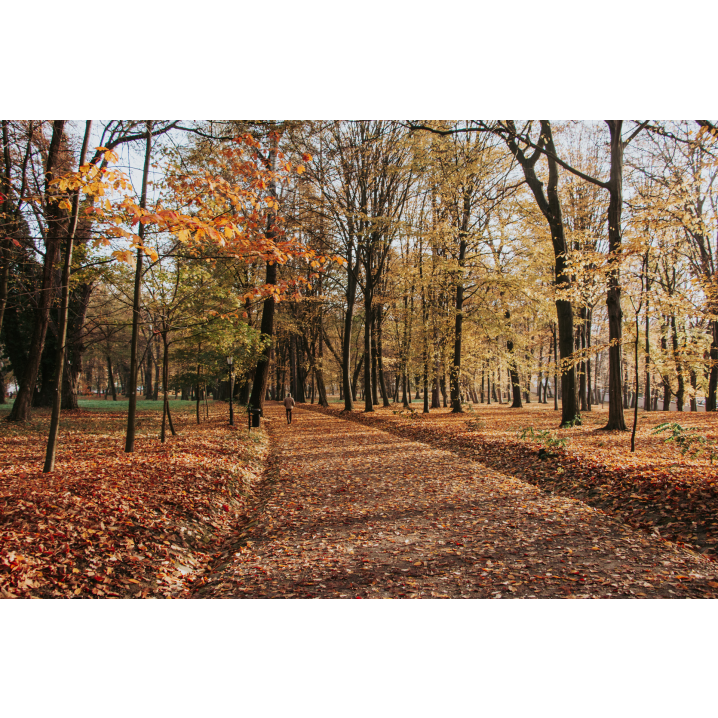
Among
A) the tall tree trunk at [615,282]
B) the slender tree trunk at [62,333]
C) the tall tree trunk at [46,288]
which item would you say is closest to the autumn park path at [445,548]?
the slender tree trunk at [62,333]

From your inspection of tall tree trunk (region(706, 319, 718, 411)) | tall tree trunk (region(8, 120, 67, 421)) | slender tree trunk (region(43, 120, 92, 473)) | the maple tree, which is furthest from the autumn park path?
tall tree trunk (region(706, 319, 718, 411))

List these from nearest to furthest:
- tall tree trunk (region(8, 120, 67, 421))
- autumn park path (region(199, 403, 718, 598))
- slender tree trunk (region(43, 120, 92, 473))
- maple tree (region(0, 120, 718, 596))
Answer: autumn park path (region(199, 403, 718, 598)) < maple tree (region(0, 120, 718, 596)) < slender tree trunk (region(43, 120, 92, 473)) < tall tree trunk (region(8, 120, 67, 421))

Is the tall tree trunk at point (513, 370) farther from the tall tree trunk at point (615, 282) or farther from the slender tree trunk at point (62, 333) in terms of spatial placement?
the slender tree trunk at point (62, 333)

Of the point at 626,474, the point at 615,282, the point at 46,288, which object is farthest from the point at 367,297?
the point at 626,474

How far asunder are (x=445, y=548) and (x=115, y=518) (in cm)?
353

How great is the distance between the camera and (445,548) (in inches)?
178

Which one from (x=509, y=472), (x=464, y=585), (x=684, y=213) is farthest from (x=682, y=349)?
(x=464, y=585)

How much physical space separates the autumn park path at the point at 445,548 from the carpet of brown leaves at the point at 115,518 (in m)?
0.53

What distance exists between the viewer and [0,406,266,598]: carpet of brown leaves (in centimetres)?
357

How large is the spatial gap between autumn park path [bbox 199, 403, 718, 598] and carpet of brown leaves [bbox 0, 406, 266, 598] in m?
0.53

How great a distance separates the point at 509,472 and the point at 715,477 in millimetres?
3177

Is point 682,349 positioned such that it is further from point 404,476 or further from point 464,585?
point 464,585

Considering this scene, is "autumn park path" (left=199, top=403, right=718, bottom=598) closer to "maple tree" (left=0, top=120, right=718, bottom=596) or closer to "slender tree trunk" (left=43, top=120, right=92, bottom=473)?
"maple tree" (left=0, top=120, right=718, bottom=596)

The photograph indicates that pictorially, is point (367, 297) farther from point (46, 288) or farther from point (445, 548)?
point (445, 548)
